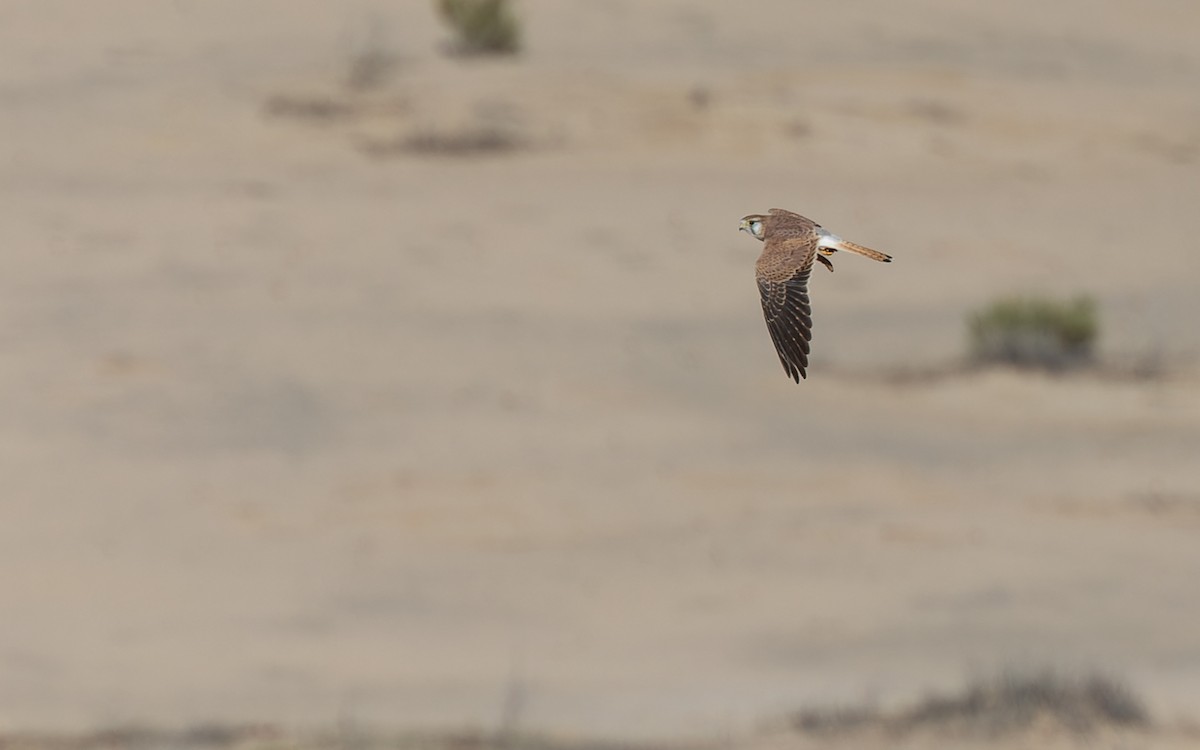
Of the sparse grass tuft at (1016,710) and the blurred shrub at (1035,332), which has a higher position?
the blurred shrub at (1035,332)

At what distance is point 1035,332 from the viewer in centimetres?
2052

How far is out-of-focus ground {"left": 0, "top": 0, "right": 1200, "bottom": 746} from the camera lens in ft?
55.7

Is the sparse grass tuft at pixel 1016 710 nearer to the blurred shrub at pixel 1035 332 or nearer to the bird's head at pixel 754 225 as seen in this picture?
the blurred shrub at pixel 1035 332

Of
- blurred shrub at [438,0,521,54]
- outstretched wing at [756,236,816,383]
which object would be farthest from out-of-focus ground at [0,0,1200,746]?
outstretched wing at [756,236,816,383]

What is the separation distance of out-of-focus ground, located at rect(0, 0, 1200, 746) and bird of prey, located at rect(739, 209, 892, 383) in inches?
325

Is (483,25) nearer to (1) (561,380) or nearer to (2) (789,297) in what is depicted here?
(1) (561,380)

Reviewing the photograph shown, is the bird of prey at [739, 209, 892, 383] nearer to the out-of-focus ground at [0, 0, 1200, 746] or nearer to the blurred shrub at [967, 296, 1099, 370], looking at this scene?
the out-of-focus ground at [0, 0, 1200, 746]

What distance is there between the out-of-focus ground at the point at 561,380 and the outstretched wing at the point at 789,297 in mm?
8550

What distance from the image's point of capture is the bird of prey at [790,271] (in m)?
4.00

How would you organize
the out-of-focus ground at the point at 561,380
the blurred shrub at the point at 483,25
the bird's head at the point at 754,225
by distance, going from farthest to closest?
the blurred shrub at the point at 483,25 < the out-of-focus ground at the point at 561,380 < the bird's head at the point at 754,225

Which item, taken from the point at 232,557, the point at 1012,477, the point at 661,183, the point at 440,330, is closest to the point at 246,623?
the point at 232,557

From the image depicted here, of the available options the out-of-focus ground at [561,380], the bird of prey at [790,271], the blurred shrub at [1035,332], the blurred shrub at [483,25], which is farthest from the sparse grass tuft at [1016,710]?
the blurred shrub at [483,25]

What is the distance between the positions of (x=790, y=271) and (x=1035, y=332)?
16.4 m

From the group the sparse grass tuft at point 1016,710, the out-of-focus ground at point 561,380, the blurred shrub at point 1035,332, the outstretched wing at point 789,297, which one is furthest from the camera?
the blurred shrub at point 1035,332
